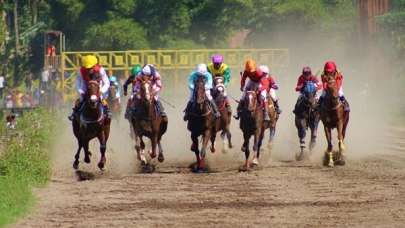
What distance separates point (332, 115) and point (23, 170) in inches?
282

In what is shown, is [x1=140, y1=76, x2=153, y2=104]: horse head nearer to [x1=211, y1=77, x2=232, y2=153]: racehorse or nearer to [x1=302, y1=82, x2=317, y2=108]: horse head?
[x1=211, y1=77, x2=232, y2=153]: racehorse

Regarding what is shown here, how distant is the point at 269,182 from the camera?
71.8ft

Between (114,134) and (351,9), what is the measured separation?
3439 centimetres

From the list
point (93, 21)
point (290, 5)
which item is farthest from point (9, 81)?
point (290, 5)

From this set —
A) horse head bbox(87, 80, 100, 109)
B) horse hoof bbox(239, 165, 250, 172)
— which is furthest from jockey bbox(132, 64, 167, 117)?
horse hoof bbox(239, 165, 250, 172)

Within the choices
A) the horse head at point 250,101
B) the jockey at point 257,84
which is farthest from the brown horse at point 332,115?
the horse head at point 250,101

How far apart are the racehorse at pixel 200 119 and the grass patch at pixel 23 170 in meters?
3.21

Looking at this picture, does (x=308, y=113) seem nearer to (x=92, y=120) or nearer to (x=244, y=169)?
(x=244, y=169)

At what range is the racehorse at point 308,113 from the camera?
1094 inches

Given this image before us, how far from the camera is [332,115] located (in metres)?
25.6

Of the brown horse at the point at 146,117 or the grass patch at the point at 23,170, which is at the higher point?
the brown horse at the point at 146,117

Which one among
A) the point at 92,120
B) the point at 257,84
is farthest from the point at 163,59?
the point at 92,120

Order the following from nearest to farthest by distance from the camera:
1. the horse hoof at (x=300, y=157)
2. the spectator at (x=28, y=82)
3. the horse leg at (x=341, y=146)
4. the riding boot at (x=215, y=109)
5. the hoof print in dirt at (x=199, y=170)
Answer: the hoof print in dirt at (x=199, y=170)
the riding boot at (x=215, y=109)
the horse leg at (x=341, y=146)
the horse hoof at (x=300, y=157)
the spectator at (x=28, y=82)

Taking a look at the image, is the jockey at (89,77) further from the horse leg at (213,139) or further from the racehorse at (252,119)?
the horse leg at (213,139)
